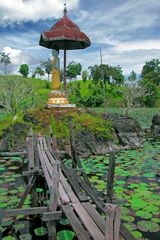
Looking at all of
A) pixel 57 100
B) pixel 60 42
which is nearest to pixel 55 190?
pixel 57 100

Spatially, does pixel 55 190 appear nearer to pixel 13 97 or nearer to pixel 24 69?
pixel 13 97

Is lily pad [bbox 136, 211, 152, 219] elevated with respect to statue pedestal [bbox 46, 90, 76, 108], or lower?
lower

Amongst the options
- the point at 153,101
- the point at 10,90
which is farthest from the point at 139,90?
the point at 153,101

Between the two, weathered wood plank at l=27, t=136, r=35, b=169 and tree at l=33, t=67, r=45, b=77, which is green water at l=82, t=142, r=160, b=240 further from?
tree at l=33, t=67, r=45, b=77

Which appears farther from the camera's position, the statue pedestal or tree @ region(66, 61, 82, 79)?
tree @ region(66, 61, 82, 79)

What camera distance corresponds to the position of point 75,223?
344 centimetres

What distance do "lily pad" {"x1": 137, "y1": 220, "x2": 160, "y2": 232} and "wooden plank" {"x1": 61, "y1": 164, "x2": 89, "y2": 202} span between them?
1.48m

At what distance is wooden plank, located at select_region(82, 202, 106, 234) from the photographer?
3.29 meters

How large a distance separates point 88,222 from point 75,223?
162 mm

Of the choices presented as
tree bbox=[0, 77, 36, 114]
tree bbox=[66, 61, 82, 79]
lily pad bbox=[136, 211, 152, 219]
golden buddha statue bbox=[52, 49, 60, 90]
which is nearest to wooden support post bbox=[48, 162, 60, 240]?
lily pad bbox=[136, 211, 152, 219]

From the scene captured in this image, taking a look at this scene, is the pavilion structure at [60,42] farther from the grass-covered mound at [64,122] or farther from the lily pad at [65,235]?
the lily pad at [65,235]

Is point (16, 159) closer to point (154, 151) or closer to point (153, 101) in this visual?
point (154, 151)

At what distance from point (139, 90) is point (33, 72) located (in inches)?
1994

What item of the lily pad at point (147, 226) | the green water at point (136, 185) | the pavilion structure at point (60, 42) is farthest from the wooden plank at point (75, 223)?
the pavilion structure at point (60, 42)
